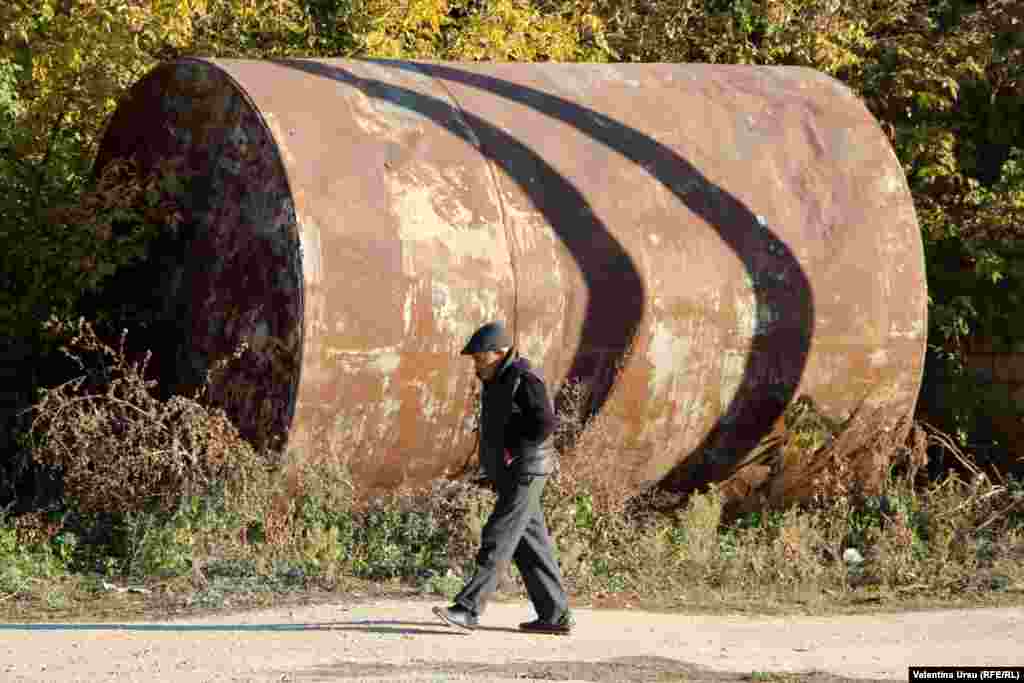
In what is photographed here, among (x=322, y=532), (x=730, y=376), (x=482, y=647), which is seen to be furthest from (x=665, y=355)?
(x=482, y=647)

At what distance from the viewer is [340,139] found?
31.3 feet

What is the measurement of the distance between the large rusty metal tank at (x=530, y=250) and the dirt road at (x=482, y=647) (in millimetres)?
1482

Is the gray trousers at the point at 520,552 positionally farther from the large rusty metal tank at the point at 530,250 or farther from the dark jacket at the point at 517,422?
the large rusty metal tank at the point at 530,250

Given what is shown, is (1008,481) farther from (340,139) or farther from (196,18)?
(196,18)

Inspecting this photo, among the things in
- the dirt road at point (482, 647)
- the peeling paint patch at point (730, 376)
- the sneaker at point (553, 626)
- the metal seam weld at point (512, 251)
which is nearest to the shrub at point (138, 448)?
the dirt road at point (482, 647)

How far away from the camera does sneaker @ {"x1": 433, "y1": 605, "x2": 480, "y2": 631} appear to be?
7738 millimetres

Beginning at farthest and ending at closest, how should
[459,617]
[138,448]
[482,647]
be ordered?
1. [138,448]
2. [459,617]
3. [482,647]

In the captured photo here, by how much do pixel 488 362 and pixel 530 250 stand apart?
6.32 ft

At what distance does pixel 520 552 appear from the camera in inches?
314

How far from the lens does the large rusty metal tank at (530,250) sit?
366 inches

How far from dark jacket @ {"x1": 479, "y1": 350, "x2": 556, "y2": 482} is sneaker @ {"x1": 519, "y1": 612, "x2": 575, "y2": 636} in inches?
26.3

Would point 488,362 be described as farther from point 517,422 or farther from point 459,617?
point 459,617

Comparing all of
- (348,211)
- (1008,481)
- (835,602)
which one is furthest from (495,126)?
(1008,481)

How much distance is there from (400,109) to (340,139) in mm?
559
